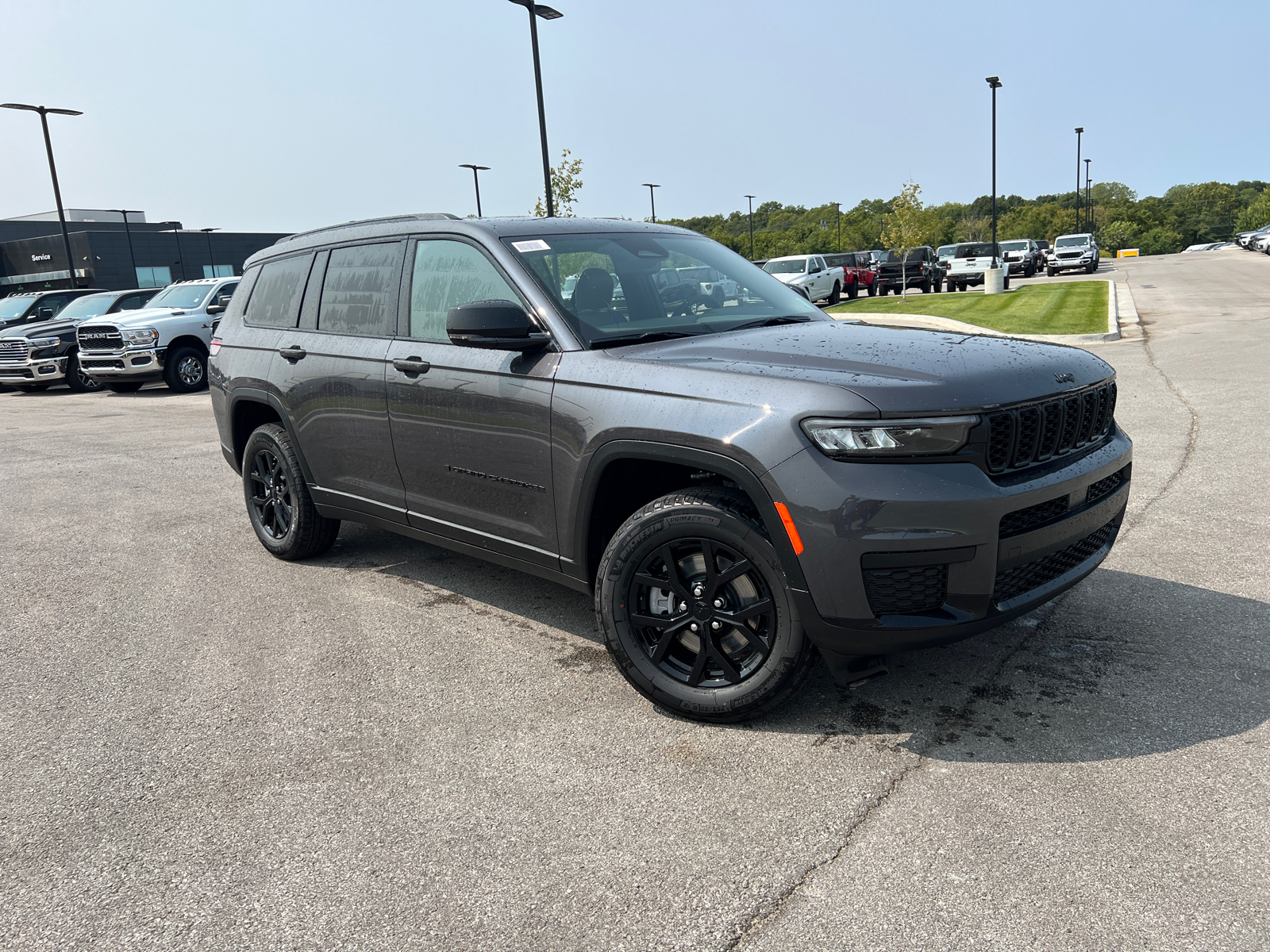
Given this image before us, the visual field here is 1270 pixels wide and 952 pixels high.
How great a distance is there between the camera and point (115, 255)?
71.9 meters

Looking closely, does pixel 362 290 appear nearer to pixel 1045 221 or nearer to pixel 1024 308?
pixel 1024 308

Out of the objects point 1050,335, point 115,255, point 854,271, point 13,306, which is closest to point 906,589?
point 1050,335

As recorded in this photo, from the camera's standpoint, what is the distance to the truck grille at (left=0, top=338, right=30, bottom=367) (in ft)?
65.5

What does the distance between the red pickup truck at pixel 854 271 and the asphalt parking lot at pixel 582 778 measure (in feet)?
96.1

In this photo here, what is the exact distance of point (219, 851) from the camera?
9.45 ft

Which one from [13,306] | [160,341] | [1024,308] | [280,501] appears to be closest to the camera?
[280,501]

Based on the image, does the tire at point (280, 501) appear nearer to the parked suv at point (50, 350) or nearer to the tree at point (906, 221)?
the parked suv at point (50, 350)

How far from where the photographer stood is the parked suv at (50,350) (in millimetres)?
19938

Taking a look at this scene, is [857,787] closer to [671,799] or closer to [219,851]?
[671,799]

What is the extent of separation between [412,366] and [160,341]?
1552 cm

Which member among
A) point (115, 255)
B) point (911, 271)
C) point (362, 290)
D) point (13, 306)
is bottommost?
point (911, 271)

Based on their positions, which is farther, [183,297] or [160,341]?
[183,297]

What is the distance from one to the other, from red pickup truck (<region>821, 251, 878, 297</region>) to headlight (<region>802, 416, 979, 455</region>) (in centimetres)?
3123

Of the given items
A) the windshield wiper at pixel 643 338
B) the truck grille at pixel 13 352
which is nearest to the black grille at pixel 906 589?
the windshield wiper at pixel 643 338
